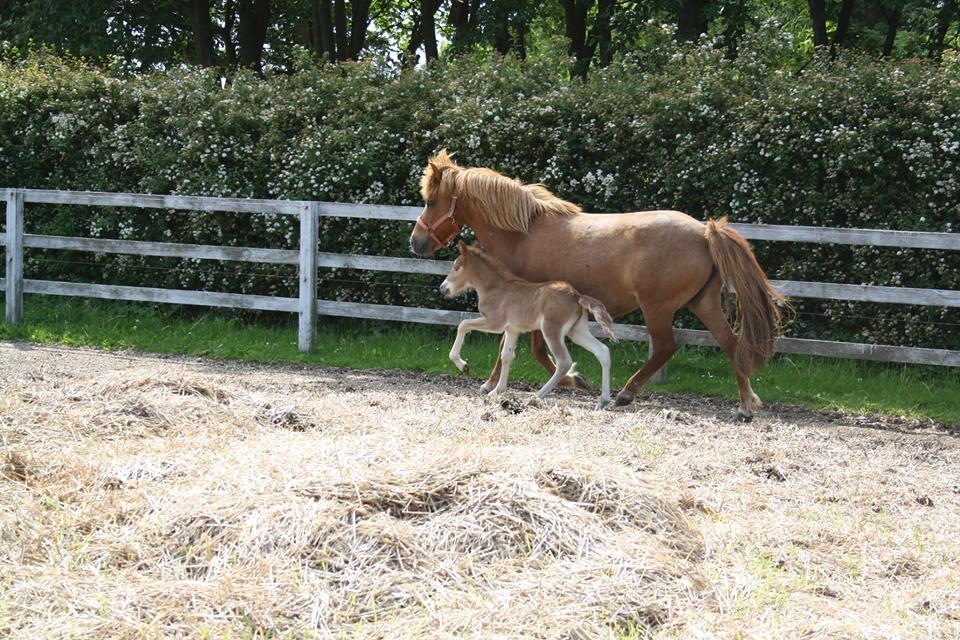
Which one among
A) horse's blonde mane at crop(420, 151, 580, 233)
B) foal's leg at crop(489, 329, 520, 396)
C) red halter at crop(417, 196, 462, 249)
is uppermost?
horse's blonde mane at crop(420, 151, 580, 233)

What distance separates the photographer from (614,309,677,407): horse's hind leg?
7.98 m

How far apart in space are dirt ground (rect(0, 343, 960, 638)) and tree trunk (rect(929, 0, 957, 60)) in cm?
1380

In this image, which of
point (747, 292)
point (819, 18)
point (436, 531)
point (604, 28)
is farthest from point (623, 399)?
point (819, 18)

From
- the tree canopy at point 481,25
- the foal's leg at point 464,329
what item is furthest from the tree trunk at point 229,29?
the foal's leg at point 464,329

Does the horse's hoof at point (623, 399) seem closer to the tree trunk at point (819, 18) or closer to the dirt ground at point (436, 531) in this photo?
the dirt ground at point (436, 531)

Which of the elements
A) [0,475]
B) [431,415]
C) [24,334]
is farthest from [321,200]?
[0,475]

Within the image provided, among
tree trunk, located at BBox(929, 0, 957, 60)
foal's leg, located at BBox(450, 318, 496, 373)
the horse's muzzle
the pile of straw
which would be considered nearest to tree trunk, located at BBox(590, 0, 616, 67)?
tree trunk, located at BBox(929, 0, 957, 60)

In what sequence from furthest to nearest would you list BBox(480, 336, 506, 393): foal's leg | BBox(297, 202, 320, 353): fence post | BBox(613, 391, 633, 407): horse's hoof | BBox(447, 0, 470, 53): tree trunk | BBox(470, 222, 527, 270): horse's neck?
BBox(447, 0, 470, 53): tree trunk < BBox(297, 202, 320, 353): fence post < BBox(470, 222, 527, 270): horse's neck < BBox(480, 336, 506, 393): foal's leg < BBox(613, 391, 633, 407): horse's hoof

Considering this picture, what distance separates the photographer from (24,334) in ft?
36.3

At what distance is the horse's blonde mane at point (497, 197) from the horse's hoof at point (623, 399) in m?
1.67

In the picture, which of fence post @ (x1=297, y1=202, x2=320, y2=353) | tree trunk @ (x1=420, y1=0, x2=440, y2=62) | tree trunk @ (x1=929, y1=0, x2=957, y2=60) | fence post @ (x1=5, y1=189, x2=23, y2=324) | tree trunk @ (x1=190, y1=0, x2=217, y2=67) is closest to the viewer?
fence post @ (x1=297, y1=202, x2=320, y2=353)

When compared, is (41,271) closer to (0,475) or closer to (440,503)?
(0,475)

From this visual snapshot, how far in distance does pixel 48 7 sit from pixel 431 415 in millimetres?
16408

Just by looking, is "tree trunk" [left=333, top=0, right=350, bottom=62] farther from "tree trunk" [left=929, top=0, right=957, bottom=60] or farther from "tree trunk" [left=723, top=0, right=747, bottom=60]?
"tree trunk" [left=929, top=0, right=957, bottom=60]
